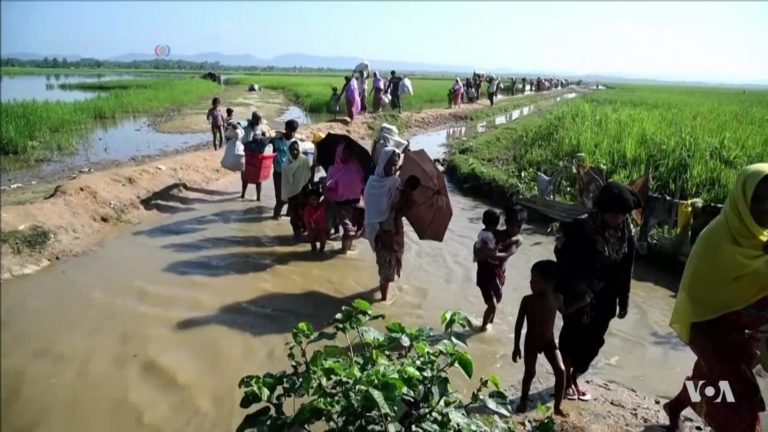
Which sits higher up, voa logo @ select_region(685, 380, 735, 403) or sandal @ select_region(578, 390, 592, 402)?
voa logo @ select_region(685, 380, 735, 403)

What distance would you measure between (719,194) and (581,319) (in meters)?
4.63

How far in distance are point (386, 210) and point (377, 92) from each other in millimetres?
15005

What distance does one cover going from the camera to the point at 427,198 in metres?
5.02

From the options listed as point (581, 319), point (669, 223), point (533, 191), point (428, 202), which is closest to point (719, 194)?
point (669, 223)

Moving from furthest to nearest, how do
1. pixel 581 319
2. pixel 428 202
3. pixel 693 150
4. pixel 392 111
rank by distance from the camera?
pixel 392 111 < pixel 693 150 < pixel 428 202 < pixel 581 319

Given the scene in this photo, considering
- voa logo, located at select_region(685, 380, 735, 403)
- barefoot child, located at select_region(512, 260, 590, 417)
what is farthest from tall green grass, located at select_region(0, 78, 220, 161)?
voa logo, located at select_region(685, 380, 735, 403)

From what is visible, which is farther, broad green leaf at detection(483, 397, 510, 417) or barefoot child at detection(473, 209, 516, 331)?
barefoot child at detection(473, 209, 516, 331)

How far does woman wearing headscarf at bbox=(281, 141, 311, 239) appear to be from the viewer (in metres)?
6.70

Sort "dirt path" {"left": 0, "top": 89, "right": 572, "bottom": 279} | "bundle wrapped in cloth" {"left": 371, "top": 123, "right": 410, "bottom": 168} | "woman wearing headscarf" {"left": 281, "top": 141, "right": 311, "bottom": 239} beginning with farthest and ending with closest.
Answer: "woman wearing headscarf" {"left": 281, "top": 141, "right": 311, "bottom": 239} < "dirt path" {"left": 0, "top": 89, "right": 572, "bottom": 279} < "bundle wrapped in cloth" {"left": 371, "top": 123, "right": 410, "bottom": 168}

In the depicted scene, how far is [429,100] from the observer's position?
88.6 feet

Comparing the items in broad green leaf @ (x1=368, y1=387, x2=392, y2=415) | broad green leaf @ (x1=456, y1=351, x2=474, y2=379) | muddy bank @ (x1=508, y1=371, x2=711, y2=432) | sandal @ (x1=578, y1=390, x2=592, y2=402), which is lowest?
muddy bank @ (x1=508, y1=371, x2=711, y2=432)

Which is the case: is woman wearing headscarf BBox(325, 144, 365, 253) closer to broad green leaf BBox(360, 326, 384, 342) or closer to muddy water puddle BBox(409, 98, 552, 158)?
broad green leaf BBox(360, 326, 384, 342)

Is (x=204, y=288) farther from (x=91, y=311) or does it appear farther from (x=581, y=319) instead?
(x=581, y=319)

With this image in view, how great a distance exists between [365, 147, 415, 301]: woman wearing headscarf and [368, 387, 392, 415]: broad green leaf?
3.05 meters
